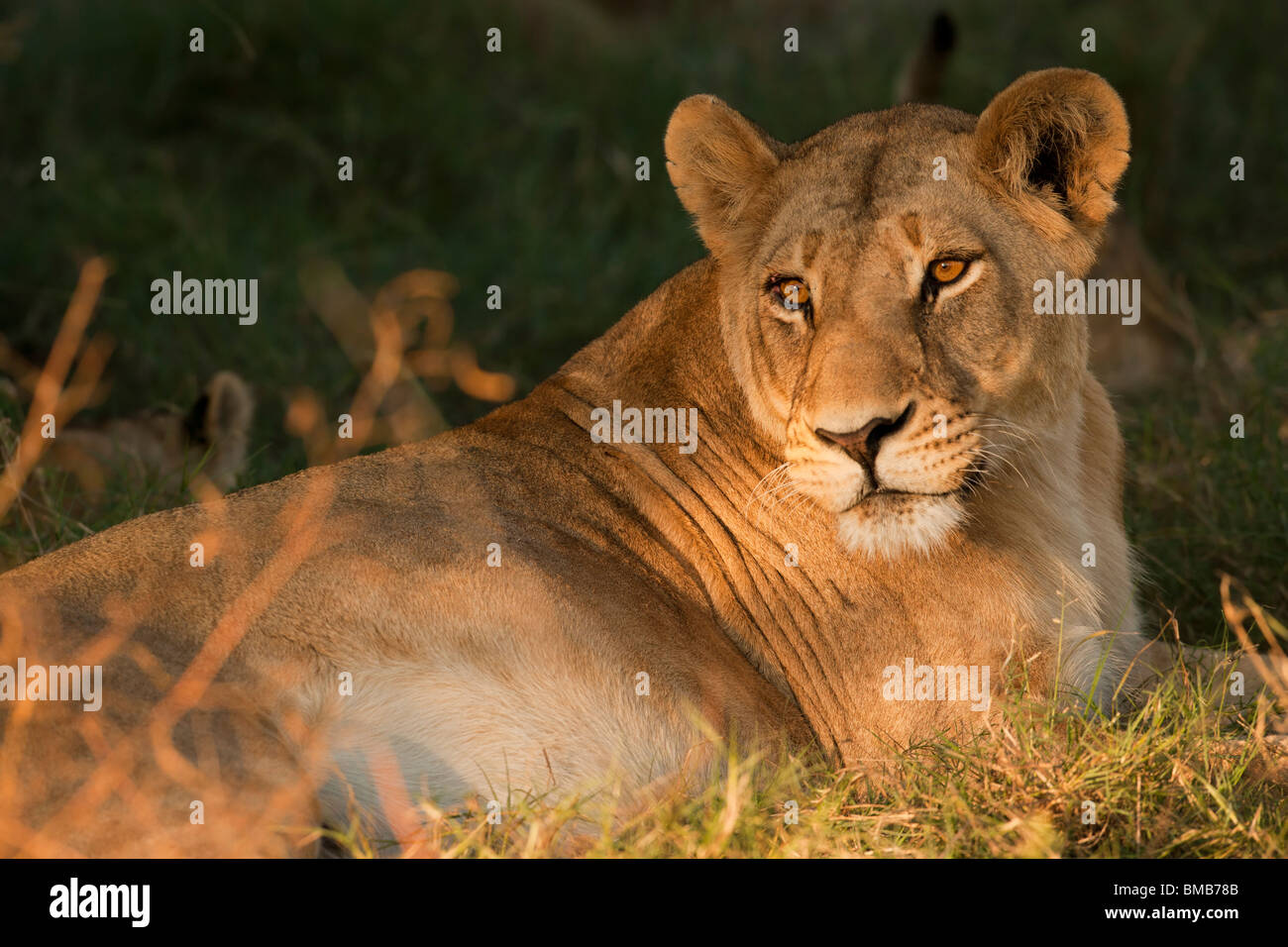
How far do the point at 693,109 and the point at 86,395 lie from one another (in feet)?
11.1

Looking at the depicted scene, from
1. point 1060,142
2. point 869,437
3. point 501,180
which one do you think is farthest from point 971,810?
point 501,180

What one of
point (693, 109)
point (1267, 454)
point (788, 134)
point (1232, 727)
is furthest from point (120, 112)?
point (1232, 727)

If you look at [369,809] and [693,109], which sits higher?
[693,109]

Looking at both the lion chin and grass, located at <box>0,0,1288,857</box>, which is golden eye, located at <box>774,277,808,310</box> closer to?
the lion chin

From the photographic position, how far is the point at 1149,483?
5.28 metres

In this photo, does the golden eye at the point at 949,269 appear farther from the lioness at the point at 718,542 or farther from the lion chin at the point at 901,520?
the lion chin at the point at 901,520

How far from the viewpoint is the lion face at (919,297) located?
322 centimetres

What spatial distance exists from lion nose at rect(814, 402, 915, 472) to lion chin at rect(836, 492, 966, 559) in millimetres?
98

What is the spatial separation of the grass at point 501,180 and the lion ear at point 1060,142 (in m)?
1.20

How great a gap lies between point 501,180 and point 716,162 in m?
4.84

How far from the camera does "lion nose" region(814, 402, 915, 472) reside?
124 inches

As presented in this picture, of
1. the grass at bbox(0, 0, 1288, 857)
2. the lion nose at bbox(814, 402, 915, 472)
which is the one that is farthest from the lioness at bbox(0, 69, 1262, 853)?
the grass at bbox(0, 0, 1288, 857)

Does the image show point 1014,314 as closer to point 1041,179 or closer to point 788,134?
point 1041,179
